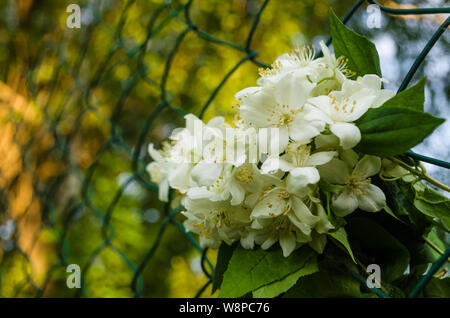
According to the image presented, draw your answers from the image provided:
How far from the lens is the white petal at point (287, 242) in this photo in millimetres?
336

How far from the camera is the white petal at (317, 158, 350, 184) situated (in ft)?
1.06

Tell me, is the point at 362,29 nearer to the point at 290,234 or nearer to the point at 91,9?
the point at 290,234

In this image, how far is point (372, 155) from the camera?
320 millimetres

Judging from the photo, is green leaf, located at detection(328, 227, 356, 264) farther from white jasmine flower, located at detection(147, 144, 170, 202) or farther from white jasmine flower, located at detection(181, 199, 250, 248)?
white jasmine flower, located at detection(147, 144, 170, 202)

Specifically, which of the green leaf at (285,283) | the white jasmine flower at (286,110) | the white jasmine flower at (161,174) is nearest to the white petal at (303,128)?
the white jasmine flower at (286,110)

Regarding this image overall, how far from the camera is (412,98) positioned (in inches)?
12.0

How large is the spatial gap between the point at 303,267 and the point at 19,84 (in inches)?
63.9

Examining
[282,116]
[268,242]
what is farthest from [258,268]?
[282,116]

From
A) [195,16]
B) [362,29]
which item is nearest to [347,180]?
[362,29]

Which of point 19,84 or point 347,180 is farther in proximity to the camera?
point 19,84

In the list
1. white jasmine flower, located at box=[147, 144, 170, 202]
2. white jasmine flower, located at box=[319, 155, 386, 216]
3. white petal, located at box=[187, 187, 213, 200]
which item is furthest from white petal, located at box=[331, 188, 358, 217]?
white jasmine flower, located at box=[147, 144, 170, 202]

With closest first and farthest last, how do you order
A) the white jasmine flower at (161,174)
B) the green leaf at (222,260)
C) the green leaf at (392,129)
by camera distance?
the green leaf at (392,129), the green leaf at (222,260), the white jasmine flower at (161,174)

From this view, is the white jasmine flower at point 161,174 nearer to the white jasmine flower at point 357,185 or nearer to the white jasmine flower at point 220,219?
the white jasmine flower at point 220,219

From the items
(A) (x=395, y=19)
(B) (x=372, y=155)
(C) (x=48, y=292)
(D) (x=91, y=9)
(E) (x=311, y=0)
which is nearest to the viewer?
(B) (x=372, y=155)
